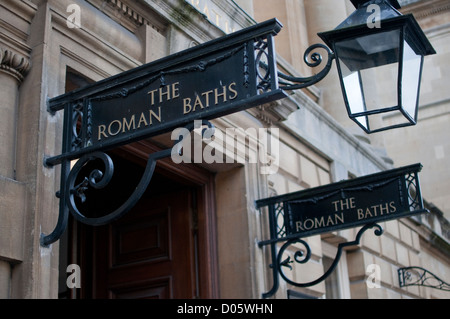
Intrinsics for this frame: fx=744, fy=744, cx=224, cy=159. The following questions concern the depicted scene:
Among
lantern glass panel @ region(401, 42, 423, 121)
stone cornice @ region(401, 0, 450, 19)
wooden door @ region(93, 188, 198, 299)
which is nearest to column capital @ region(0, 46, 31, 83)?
lantern glass panel @ region(401, 42, 423, 121)

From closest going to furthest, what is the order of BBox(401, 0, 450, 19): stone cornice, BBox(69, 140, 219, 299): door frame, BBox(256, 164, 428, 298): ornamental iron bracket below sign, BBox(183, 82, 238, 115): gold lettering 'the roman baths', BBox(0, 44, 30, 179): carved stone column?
BBox(183, 82, 238, 115): gold lettering 'the roman baths' → BBox(0, 44, 30, 179): carved stone column → BBox(256, 164, 428, 298): ornamental iron bracket below sign → BBox(69, 140, 219, 299): door frame → BBox(401, 0, 450, 19): stone cornice

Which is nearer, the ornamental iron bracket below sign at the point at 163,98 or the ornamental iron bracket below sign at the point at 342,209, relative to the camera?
the ornamental iron bracket below sign at the point at 163,98

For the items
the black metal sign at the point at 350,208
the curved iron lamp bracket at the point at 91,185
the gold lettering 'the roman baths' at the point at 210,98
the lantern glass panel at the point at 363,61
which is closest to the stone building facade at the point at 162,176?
the curved iron lamp bracket at the point at 91,185

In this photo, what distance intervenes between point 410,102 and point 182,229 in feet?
11.8

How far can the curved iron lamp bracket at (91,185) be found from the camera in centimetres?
439

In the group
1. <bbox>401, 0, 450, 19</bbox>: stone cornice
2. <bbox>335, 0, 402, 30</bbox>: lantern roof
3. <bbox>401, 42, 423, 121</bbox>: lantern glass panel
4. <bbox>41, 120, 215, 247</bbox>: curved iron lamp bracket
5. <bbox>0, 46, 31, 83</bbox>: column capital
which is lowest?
<bbox>41, 120, 215, 247</bbox>: curved iron lamp bracket

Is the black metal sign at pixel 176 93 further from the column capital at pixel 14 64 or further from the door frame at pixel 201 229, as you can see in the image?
the door frame at pixel 201 229

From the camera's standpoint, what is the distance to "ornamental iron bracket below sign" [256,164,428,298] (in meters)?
7.07

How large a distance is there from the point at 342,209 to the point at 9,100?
11.5 feet

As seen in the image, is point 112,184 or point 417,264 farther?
point 417,264

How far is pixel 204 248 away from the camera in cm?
752

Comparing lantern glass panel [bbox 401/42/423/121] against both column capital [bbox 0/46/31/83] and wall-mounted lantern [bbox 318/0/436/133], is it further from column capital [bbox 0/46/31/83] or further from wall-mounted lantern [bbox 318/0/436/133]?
column capital [bbox 0/46/31/83]

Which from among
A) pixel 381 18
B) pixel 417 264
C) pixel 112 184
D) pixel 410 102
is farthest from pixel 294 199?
pixel 417 264
